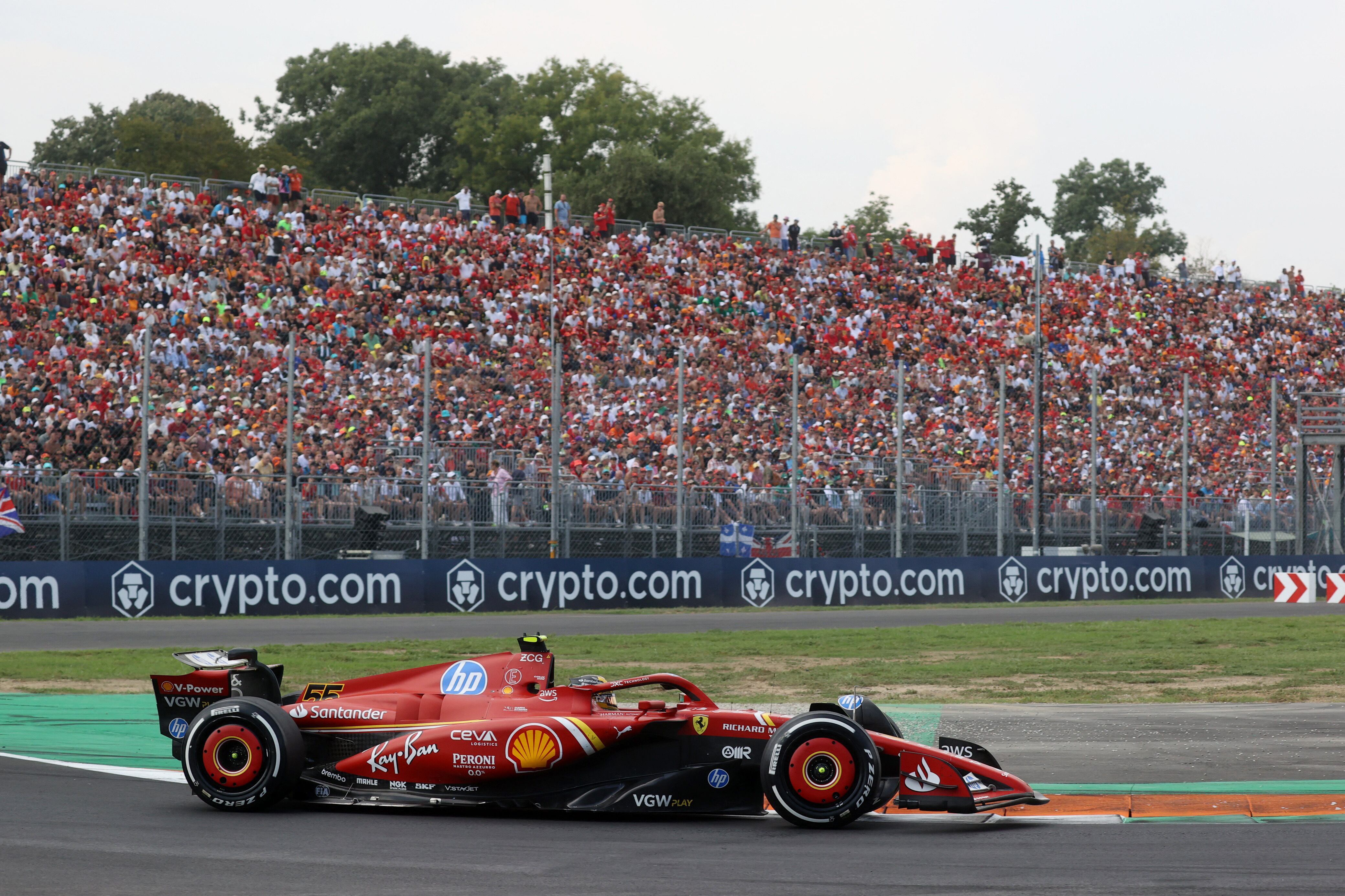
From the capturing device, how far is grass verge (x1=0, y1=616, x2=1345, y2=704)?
15633 millimetres

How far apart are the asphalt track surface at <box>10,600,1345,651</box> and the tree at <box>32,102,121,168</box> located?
142 ft

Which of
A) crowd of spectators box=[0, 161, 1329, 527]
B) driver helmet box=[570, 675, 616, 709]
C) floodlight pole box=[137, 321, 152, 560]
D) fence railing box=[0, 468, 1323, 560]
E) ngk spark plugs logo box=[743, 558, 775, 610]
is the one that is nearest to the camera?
driver helmet box=[570, 675, 616, 709]

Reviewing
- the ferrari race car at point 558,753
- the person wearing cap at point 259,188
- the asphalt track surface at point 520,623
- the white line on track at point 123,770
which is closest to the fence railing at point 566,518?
the asphalt track surface at point 520,623

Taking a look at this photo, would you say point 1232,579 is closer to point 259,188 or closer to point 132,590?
point 259,188

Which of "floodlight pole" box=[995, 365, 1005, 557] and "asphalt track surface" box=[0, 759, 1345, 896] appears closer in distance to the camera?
"asphalt track surface" box=[0, 759, 1345, 896]

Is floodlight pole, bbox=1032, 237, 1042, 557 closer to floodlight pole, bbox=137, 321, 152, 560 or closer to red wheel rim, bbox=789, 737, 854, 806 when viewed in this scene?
floodlight pole, bbox=137, 321, 152, 560

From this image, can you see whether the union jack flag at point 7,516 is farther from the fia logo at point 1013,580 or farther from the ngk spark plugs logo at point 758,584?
the fia logo at point 1013,580

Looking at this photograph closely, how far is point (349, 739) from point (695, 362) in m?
27.2

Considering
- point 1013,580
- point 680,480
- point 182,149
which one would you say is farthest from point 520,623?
point 182,149

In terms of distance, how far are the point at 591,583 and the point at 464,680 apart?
18.6m

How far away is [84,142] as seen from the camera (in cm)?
6556

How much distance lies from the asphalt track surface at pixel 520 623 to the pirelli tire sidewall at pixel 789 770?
506 inches

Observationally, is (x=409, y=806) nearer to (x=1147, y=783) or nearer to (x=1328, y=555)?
(x=1147, y=783)

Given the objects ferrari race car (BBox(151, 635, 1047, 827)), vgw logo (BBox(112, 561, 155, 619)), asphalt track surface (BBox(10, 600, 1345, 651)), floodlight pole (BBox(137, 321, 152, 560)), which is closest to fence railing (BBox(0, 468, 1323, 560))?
floodlight pole (BBox(137, 321, 152, 560))
